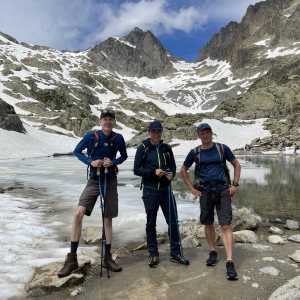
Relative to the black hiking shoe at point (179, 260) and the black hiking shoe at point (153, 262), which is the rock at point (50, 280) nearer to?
the black hiking shoe at point (153, 262)

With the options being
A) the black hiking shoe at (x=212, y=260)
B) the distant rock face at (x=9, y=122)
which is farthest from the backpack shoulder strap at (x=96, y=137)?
the distant rock face at (x=9, y=122)

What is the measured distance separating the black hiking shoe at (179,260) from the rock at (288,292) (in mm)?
1903

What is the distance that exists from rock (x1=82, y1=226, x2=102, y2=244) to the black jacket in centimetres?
258

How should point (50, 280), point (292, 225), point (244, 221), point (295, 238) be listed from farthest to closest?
point (292, 225), point (244, 221), point (295, 238), point (50, 280)

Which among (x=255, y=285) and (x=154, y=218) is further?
(x=154, y=218)

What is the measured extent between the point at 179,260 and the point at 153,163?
1.87 metres

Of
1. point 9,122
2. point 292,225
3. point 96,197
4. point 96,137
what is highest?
point 9,122

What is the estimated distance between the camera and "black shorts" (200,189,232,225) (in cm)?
723

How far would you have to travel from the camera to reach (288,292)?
5.61 meters

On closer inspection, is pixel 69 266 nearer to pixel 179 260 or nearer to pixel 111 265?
pixel 111 265

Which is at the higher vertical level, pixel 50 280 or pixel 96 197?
pixel 96 197

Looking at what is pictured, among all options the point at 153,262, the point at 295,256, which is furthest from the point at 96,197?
the point at 295,256

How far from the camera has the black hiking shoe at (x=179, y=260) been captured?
7379 mm

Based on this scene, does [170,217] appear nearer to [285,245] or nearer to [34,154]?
[285,245]
